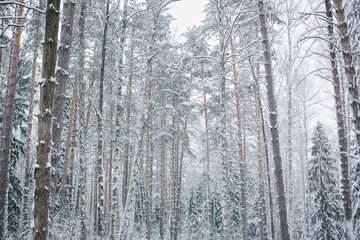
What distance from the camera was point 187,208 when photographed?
30109 mm

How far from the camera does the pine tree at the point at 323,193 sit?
12073 mm

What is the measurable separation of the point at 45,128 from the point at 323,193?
14.0 meters

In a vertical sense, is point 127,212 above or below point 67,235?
above

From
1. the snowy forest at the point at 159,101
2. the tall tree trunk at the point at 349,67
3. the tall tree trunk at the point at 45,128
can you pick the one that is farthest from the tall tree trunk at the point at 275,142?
the tall tree trunk at the point at 45,128

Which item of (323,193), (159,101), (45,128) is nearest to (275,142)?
(45,128)

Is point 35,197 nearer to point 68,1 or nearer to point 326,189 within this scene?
point 68,1

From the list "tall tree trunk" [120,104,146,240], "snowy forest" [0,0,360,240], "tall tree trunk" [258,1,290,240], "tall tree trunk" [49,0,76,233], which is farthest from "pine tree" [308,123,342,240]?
"tall tree trunk" [49,0,76,233]

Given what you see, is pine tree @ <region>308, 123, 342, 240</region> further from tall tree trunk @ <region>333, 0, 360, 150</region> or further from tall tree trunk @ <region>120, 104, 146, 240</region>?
tall tree trunk @ <region>120, 104, 146, 240</region>

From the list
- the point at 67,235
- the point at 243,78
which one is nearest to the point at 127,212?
the point at 67,235

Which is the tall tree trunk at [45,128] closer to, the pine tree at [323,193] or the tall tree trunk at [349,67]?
the tall tree trunk at [349,67]

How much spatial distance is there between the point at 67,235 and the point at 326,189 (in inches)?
502

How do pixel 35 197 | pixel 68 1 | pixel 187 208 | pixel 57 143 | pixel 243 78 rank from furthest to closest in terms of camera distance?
pixel 187 208 < pixel 243 78 < pixel 57 143 < pixel 68 1 < pixel 35 197

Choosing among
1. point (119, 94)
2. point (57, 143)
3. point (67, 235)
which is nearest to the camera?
point (57, 143)

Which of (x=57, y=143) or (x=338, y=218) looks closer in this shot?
(x=57, y=143)
